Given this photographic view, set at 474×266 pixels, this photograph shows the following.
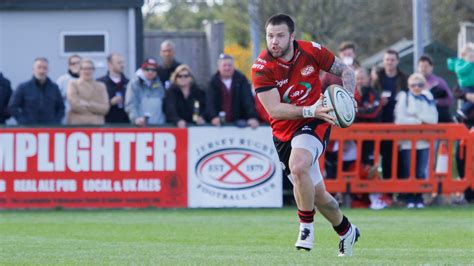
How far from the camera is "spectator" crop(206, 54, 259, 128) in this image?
1736cm

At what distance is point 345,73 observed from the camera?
417 inches

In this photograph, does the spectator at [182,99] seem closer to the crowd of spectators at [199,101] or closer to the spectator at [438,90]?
the crowd of spectators at [199,101]

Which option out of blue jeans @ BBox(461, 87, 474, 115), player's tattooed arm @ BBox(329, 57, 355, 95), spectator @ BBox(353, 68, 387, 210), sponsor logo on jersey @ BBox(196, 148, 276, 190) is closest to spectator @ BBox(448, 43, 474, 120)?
blue jeans @ BBox(461, 87, 474, 115)

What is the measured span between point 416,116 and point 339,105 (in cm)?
763

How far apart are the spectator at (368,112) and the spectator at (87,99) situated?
362 centimetres

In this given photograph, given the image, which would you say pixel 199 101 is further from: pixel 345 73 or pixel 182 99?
pixel 345 73

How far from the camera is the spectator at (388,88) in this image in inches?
697

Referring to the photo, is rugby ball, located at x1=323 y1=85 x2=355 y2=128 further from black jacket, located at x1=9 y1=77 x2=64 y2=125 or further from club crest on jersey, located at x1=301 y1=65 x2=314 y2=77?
black jacket, located at x1=9 y1=77 x2=64 y2=125

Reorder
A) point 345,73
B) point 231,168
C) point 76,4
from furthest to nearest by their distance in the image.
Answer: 1. point 76,4
2. point 231,168
3. point 345,73

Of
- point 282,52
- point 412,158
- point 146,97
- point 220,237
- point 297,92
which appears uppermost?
point 282,52

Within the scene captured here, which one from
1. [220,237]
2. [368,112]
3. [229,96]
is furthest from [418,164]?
[220,237]

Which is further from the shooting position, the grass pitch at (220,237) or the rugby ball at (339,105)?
the grass pitch at (220,237)

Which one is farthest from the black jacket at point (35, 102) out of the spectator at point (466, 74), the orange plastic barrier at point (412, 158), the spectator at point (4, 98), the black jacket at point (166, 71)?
the spectator at point (466, 74)

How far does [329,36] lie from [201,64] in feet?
36.1
